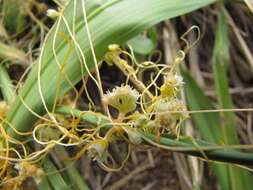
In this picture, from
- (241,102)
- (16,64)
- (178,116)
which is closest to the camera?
(178,116)

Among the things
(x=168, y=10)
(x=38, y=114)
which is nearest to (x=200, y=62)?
(x=168, y=10)

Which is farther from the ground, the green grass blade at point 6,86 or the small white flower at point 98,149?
the green grass blade at point 6,86

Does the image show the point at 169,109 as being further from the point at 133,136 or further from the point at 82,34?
the point at 82,34

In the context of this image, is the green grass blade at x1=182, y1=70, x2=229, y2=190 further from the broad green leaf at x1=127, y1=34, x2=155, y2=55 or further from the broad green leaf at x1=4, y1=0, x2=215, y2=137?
the broad green leaf at x1=4, y1=0, x2=215, y2=137

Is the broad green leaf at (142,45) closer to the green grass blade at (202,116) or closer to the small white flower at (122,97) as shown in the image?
the green grass blade at (202,116)

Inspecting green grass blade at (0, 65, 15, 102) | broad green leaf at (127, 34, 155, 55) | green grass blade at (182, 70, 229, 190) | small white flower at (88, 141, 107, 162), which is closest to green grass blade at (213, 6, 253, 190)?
green grass blade at (182, 70, 229, 190)

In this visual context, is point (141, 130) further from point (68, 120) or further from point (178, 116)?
point (68, 120)

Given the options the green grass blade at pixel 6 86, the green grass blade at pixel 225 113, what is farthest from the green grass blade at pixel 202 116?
the green grass blade at pixel 6 86

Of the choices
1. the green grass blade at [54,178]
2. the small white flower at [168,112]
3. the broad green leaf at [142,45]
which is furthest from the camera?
the broad green leaf at [142,45]
